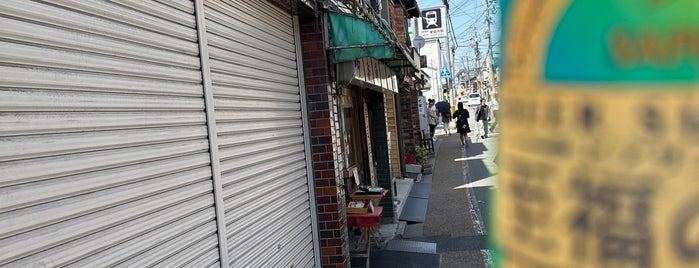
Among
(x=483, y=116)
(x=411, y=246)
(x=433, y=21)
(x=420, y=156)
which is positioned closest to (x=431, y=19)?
(x=433, y=21)

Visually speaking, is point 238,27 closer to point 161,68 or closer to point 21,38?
point 161,68

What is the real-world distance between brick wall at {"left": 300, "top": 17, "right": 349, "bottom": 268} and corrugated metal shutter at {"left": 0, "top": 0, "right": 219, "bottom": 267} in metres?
2.05

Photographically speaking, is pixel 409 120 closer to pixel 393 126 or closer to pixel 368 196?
pixel 393 126

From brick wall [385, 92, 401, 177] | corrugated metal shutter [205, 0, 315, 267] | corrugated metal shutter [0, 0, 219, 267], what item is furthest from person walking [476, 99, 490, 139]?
corrugated metal shutter [0, 0, 219, 267]

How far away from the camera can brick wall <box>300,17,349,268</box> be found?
5105 millimetres

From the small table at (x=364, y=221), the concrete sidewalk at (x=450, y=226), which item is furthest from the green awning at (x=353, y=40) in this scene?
the small table at (x=364, y=221)

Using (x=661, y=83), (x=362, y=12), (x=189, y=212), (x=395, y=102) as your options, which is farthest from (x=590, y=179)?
(x=395, y=102)

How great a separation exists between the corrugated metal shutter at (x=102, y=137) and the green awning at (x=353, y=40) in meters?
2.13

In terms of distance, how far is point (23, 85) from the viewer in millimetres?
1813

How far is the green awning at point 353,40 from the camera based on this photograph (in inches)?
198

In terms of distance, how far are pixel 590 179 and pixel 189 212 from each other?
2.57 m

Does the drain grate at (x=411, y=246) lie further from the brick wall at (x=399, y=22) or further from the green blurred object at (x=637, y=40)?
the brick wall at (x=399, y=22)

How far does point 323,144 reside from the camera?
5137mm

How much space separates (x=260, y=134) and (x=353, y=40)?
1590 mm
